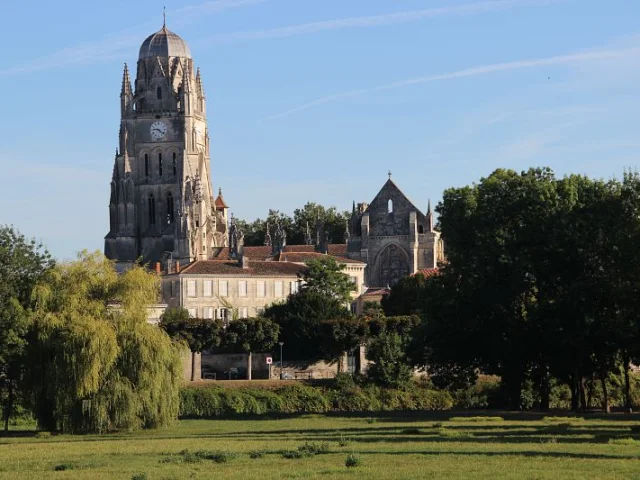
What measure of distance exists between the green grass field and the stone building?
8332 centimetres

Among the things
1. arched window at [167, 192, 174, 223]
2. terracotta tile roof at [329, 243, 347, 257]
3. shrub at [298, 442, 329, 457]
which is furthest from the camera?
arched window at [167, 192, 174, 223]

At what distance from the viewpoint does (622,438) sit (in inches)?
1588

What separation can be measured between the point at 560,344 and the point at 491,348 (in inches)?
149

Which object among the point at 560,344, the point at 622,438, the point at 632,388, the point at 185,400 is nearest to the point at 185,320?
the point at 185,400

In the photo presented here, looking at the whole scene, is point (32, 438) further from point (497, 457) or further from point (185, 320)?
point (185, 320)

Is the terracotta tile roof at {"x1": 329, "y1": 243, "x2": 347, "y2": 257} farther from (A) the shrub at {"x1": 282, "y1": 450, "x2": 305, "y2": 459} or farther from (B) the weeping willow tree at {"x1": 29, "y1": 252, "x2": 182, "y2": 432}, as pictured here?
(A) the shrub at {"x1": 282, "y1": 450, "x2": 305, "y2": 459}

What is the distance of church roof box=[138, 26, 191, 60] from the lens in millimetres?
158625

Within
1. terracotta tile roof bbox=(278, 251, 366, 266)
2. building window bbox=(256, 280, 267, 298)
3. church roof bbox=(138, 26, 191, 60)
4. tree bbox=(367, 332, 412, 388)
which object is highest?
church roof bbox=(138, 26, 191, 60)

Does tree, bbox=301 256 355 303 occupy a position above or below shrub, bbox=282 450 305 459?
above

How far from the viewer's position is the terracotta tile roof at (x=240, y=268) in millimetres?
113625

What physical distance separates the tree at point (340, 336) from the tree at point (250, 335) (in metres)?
→ 2.98

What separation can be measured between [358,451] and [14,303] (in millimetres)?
20564

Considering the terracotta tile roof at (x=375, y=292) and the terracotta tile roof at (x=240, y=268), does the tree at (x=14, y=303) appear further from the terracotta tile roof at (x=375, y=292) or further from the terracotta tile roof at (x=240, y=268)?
the terracotta tile roof at (x=375, y=292)

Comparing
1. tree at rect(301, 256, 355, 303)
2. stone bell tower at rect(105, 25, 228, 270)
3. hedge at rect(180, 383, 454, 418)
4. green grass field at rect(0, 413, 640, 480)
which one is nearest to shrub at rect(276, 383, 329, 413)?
hedge at rect(180, 383, 454, 418)
